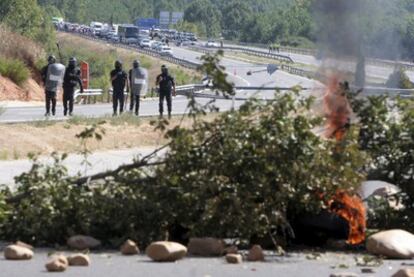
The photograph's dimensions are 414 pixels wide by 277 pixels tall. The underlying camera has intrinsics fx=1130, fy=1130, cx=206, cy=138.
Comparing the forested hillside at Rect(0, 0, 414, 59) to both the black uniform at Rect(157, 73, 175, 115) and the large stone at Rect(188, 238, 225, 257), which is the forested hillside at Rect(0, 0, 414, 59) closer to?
the black uniform at Rect(157, 73, 175, 115)

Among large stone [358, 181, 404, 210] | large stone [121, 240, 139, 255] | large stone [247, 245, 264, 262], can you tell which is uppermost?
large stone [358, 181, 404, 210]

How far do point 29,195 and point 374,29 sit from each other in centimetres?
505

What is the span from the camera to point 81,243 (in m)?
12.6

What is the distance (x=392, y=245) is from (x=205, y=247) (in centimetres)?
204

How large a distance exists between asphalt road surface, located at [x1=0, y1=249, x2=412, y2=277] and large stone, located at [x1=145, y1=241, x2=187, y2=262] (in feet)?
0.25

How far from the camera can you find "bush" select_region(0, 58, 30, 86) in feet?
189

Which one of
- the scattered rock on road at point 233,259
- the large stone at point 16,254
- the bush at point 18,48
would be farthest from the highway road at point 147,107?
the bush at point 18,48

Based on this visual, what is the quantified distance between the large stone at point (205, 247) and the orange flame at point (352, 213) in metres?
1.55

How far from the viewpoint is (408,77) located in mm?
22391

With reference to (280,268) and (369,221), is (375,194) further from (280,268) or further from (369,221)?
(280,268)

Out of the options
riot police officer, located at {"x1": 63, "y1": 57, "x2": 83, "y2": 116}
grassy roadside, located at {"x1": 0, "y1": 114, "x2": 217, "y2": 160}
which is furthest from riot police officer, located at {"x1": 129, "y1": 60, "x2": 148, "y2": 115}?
grassy roadside, located at {"x1": 0, "y1": 114, "x2": 217, "y2": 160}

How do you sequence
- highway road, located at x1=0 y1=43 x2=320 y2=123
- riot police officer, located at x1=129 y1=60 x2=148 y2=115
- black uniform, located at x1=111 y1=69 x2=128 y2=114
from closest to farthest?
highway road, located at x1=0 y1=43 x2=320 y2=123
black uniform, located at x1=111 y1=69 x2=128 y2=114
riot police officer, located at x1=129 y1=60 x2=148 y2=115

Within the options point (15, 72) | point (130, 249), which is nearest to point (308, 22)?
point (130, 249)

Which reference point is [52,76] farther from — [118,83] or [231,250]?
[231,250]
